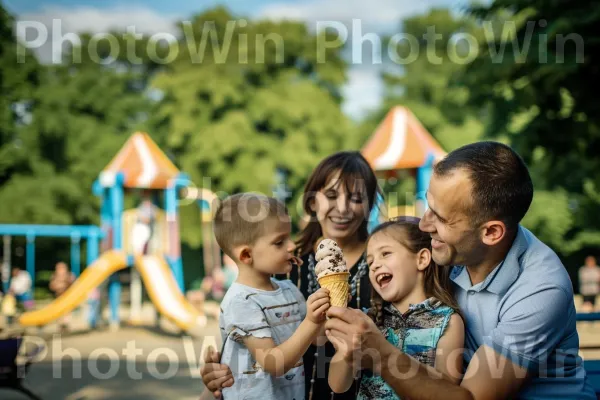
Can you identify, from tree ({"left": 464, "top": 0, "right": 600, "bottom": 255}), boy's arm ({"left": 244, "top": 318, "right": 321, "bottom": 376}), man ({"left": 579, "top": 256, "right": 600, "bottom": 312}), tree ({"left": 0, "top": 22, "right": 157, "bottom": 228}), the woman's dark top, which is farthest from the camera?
tree ({"left": 0, "top": 22, "right": 157, "bottom": 228})

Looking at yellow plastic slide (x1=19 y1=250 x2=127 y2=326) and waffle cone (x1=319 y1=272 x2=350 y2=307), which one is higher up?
waffle cone (x1=319 y1=272 x2=350 y2=307)

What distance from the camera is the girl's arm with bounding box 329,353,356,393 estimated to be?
210 cm

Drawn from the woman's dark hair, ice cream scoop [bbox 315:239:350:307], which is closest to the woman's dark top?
the woman's dark hair

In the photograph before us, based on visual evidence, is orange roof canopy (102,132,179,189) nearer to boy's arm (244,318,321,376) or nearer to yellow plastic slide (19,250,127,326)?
yellow plastic slide (19,250,127,326)

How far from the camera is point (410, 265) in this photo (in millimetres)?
2328

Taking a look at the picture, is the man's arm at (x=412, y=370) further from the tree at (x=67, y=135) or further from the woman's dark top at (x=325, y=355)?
the tree at (x=67, y=135)

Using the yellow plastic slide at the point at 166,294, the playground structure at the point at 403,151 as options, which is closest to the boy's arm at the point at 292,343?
the playground structure at the point at 403,151

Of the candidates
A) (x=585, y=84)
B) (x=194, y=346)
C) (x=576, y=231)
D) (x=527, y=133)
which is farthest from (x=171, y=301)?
(x=576, y=231)

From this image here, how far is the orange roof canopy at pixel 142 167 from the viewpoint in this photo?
17.1m

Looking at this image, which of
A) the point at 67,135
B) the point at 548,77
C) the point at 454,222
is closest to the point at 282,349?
the point at 454,222

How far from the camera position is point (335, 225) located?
119 inches

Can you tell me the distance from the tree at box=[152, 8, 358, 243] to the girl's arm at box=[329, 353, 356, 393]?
25.7 meters

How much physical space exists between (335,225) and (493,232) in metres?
1.03

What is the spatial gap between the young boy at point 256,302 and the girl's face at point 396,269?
1.08 ft
